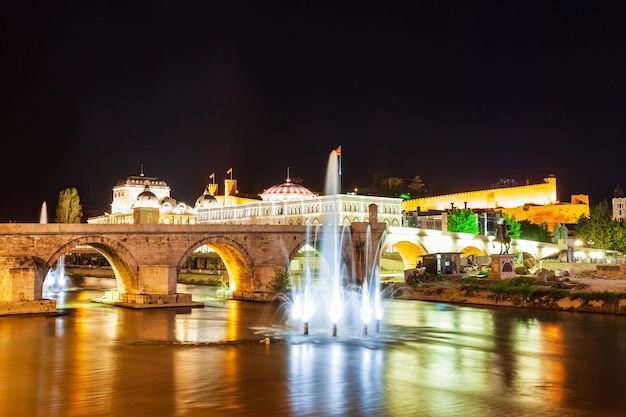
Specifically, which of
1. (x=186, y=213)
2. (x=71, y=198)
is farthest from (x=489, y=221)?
(x=71, y=198)

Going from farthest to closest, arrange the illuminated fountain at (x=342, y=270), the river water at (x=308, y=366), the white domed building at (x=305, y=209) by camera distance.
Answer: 1. the white domed building at (x=305, y=209)
2. the illuminated fountain at (x=342, y=270)
3. the river water at (x=308, y=366)

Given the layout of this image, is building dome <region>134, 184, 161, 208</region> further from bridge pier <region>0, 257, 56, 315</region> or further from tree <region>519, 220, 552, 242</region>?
bridge pier <region>0, 257, 56, 315</region>

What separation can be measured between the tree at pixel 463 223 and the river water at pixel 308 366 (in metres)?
40.7

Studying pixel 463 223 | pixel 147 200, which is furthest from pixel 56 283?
pixel 463 223

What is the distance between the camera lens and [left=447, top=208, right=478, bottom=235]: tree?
226 feet

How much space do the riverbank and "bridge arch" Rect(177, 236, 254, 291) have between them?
26.6 feet

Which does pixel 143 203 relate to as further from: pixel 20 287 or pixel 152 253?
pixel 20 287

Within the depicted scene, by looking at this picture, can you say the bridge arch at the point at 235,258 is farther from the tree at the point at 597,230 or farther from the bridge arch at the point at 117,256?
the tree at the point at 597,230

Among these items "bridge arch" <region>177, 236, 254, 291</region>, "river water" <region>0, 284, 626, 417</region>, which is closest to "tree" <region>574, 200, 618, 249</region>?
"river water" <region>0, 284, 626, 417</region>

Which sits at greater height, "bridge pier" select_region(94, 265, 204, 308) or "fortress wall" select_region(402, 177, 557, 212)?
"fortress wall" select_region(402, 177, 557, 212)

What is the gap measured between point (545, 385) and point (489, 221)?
63.7m

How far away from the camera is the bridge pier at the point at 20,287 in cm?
2805

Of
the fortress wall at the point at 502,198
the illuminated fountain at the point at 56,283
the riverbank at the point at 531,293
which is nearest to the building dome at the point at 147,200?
the illuminated fountain at the point at 56,283

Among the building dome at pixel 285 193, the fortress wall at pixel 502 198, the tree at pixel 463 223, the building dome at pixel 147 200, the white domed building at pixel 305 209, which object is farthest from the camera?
the fortress wall at pixel 502 198
